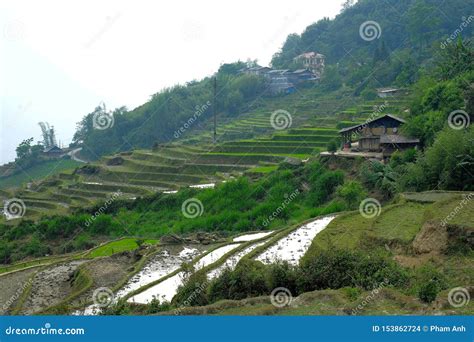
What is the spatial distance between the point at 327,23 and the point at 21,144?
40065mm

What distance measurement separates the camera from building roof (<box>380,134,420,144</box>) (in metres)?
22.0

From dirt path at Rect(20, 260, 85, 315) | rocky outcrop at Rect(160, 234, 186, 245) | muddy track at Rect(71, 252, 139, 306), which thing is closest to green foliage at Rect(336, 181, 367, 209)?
rocky outcrop at Rect(160, 234, 186, 245)

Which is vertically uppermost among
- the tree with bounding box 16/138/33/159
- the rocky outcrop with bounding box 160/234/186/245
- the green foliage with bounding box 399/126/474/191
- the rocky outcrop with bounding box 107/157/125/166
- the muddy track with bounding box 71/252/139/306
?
the tree with bounding box 16/138/33/159

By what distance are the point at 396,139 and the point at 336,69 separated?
31.8 meters

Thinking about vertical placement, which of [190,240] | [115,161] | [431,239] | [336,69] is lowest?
[190,240]

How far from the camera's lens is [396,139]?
2241 centimetres

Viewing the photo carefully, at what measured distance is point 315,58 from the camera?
62.4 m

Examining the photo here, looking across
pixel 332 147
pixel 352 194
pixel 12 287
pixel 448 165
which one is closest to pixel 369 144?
pixel 332 147

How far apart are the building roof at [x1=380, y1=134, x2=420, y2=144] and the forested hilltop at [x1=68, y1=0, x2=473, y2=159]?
19.1 metres

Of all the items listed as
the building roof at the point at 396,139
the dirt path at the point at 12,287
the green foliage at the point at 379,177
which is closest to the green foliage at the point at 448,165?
the green foliage at the point at 379,177

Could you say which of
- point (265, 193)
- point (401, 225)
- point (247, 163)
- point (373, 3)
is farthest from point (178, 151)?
point (373, 3)

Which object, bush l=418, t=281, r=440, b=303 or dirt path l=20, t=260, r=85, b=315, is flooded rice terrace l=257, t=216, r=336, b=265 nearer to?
bush l=418, t=281, r=440, b=303

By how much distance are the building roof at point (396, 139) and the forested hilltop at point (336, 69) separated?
62.8ft

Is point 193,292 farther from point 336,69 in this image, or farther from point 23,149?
point 23,149
